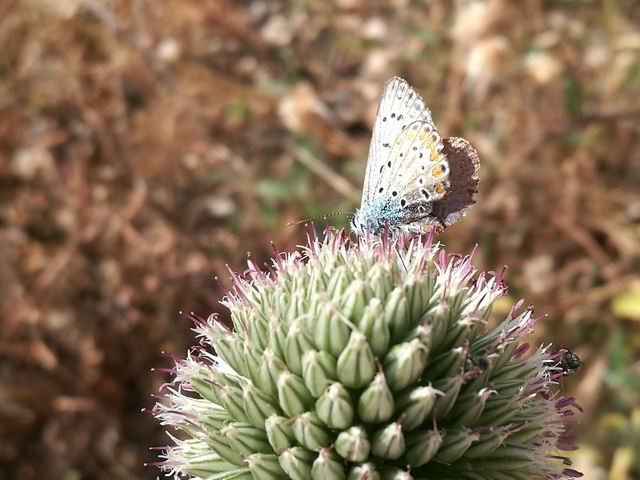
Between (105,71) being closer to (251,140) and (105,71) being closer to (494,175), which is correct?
(251,140)

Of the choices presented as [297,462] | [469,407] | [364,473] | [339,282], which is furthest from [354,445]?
[339,282]

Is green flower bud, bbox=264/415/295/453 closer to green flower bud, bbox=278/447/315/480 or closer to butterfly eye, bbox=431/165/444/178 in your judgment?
green flower bud, bbox=278/447/315/480

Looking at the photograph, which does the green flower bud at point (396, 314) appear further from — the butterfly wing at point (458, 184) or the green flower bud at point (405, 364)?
the butterfly wing at point (458, 184)

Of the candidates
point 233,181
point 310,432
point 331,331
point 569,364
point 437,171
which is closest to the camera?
point 310,432

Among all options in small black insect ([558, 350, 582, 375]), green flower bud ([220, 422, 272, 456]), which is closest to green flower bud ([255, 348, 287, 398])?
green flower bud ([220, 422, 272, 456])

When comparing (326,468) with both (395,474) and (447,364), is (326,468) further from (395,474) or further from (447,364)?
(447,364)

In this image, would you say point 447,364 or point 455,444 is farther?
point 447,364
